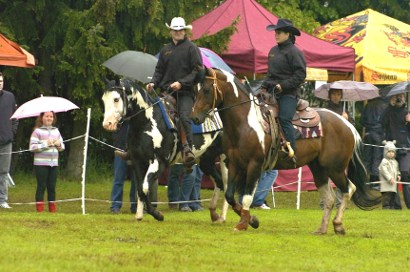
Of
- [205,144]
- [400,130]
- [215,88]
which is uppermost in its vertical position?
[215,88]

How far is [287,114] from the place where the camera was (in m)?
16.2

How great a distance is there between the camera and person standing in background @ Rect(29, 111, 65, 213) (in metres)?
19.5

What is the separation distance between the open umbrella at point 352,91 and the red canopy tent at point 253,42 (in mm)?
1449

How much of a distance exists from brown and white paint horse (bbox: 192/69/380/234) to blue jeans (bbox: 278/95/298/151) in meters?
0.25

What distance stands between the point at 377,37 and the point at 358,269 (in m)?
17.5

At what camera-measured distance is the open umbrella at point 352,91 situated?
24.1m

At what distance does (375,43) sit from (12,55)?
1091 centimetres

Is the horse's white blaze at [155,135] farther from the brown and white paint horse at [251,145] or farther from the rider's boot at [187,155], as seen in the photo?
the brown and white paint horse at [251,145]

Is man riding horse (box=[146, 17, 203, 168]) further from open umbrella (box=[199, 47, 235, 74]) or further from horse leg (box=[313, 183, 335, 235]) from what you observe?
open umbrella (box=[199, 47, 235, 74])

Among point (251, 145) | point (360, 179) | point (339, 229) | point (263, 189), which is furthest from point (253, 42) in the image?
point (251, 145)

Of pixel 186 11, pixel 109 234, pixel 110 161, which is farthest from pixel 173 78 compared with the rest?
pixel 110 161

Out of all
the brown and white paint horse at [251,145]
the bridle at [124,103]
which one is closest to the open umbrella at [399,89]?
the brown and white paint horse at [251,145]

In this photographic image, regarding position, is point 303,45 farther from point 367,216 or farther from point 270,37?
point 367,216

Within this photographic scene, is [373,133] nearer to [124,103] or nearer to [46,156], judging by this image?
[46,156]
